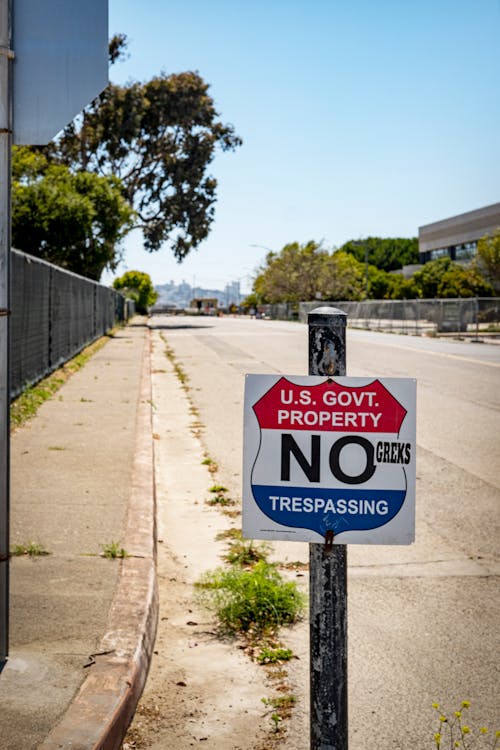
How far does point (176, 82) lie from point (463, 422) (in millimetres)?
46024

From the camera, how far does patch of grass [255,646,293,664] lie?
398 centimetres

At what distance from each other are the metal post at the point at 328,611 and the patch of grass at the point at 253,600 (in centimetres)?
195

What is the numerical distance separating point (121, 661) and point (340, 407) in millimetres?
1752

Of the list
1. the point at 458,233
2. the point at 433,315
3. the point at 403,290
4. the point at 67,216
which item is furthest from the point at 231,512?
the point at 458,233

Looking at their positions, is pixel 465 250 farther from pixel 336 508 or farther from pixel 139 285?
pixel 336 508

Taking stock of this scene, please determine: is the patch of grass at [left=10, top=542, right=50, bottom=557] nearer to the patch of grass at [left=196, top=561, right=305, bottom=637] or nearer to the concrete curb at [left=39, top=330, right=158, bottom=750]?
the concrete curb at [left=39, top=330, right=158, bottom=750]

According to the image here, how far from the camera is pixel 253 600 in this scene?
4566mm

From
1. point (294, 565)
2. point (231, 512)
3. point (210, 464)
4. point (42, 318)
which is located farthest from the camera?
point (42, 318)

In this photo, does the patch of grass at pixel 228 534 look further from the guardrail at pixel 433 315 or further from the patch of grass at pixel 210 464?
the guardrail at pixel 433 315

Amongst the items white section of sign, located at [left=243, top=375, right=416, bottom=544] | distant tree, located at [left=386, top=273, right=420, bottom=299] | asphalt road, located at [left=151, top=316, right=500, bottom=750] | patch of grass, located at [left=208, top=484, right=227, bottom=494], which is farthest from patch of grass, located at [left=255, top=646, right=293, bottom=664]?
distant tree, located at [left=386, top=273, right=420, bottom=299]

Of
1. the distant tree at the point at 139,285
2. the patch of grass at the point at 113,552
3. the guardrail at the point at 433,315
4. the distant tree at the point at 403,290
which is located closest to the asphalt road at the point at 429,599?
the patch of grass at the point at 113,552

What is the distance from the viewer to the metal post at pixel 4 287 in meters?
3.38

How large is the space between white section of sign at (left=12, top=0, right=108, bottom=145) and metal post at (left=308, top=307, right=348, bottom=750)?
170 cm

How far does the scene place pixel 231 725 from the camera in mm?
3387
